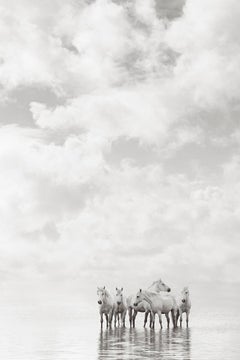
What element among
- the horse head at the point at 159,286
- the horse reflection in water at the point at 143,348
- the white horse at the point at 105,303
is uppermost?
the horse head at the point at 159,286

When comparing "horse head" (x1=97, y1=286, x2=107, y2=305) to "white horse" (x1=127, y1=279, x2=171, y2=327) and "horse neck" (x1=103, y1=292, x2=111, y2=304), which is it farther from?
"white horse" (x1=127, y1=279, x2=171, y2=327)

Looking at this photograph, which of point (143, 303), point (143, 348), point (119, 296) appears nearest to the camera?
point (143, 348)

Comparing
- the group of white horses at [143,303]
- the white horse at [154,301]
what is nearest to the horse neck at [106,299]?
the group of white horses at [143,303]

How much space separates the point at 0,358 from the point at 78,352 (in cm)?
389

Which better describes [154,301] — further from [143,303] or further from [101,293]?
[101,293]

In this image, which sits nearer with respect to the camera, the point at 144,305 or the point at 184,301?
the point at 144,305

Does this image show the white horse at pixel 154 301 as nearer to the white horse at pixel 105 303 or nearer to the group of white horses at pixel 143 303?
the group of white horses at pixel 143 303

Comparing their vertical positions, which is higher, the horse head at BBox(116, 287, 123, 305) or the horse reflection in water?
the horse head at BBox(116, 287, 123, 305)

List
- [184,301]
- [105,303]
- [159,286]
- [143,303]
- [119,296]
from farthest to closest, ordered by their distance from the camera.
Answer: [159,286]
[184,301]
[143,303]
[119,296]
[105,303]

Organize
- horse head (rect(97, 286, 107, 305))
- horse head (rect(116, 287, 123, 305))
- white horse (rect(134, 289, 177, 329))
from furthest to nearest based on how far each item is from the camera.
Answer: horse head (rect(116, 287, 123, 305))
white horse (rect(134, 289, 177, 329))
horse head (rect(97, 286, 107, 305))

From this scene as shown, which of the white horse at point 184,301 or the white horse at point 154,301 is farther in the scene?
the white horse at point 184,301

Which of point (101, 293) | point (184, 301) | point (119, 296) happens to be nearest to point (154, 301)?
point (119, 296)

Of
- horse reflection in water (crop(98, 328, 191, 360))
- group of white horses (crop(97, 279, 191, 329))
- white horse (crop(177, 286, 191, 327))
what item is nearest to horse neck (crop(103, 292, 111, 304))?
group of white horses (crop(97, 279, 191, 329))

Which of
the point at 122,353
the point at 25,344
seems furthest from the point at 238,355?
the point at 25,344
